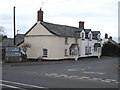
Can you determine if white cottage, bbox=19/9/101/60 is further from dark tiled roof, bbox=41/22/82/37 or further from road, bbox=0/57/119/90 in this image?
road, bbox=0/57/119/90

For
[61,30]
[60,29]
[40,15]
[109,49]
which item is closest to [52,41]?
[61,30]

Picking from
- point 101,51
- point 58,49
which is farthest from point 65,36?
point 101,51

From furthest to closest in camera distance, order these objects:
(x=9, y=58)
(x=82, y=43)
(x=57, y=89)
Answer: (x=82, y=43)
(x=9, y=58)
(x=57, y=89)

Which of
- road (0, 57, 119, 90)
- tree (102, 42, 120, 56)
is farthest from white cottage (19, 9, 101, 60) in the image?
road (0, 57, 119, 90)

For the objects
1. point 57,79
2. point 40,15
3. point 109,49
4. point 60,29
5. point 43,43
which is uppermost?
point 40,15

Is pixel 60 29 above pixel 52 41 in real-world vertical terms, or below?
above

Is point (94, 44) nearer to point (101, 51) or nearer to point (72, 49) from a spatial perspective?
point (101, 51)

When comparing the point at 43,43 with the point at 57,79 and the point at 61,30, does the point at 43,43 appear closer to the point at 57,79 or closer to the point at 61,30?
the point at 61,30

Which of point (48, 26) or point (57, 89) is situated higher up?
point (48, 26)

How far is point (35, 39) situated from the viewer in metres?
42.7

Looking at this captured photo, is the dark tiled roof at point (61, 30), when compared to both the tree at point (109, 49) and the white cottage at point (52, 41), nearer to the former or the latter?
the white cottage at point (52, 41)

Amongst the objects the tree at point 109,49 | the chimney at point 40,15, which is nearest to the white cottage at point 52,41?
the chimney at point 40,15

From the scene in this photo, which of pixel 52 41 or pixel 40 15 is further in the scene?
pixel 40 15

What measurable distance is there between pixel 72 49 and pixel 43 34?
680 cm
